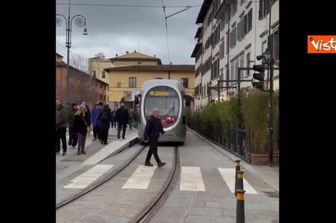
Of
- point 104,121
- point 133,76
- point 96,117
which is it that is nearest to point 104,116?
point 104,121

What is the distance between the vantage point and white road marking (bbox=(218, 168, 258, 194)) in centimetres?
1285

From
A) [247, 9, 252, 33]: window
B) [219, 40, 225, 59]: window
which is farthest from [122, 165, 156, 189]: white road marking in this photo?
[219, 40, 225, 59]: window

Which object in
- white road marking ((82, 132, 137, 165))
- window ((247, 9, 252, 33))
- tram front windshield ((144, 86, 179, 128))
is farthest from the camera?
window ((247, 9, 252, 33))

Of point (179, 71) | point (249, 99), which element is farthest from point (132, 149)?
point (179, 71)

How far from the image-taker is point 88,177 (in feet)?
48.8

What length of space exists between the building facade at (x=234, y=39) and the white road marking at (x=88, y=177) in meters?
6.08

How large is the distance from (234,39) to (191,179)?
33.6 metres

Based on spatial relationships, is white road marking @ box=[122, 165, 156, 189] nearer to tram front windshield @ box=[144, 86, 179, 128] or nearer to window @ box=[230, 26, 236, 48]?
tram front windshield @ box=[144, 86, 179, 128]

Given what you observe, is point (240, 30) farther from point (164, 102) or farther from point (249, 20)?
point (164, 102)

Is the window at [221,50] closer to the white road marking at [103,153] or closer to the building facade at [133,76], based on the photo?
the white road marking at [103,153]

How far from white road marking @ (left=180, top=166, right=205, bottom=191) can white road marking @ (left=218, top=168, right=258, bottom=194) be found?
2.06 ft

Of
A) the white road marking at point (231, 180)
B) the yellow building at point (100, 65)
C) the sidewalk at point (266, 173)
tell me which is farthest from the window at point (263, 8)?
A: the yellow building at point (100, 65)
